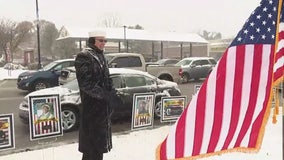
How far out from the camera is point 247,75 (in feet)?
8.50

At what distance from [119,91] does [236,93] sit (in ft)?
20.9

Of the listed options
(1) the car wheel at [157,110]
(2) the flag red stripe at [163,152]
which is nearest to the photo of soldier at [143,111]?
(1) the car wheel at [157,110]

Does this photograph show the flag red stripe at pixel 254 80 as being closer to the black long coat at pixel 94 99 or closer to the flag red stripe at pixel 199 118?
the flag red stripe at pixel 199 118

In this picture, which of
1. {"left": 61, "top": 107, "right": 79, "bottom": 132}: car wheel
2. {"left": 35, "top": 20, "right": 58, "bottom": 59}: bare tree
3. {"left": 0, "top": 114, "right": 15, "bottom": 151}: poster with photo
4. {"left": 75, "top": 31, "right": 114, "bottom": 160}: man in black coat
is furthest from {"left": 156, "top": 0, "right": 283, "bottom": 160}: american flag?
{"left": 35, "top": 20, "right": 58, "bottom": 59}: bare tree

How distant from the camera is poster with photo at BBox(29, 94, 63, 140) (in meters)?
6.46

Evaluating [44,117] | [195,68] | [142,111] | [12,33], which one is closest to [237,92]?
[44,117]

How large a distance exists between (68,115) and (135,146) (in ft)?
7.42

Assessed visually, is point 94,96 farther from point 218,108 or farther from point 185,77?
point 185,77

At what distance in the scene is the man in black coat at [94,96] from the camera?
150 inches

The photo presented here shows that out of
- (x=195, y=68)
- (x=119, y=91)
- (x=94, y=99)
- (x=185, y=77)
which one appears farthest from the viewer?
(x=195, y=68)

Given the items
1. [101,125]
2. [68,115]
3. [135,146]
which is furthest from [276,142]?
[68,115]

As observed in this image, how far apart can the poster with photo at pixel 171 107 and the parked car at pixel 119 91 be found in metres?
0.92

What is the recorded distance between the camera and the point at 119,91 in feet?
29.1

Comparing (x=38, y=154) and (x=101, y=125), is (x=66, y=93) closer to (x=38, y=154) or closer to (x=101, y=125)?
(x=38, y=154)
